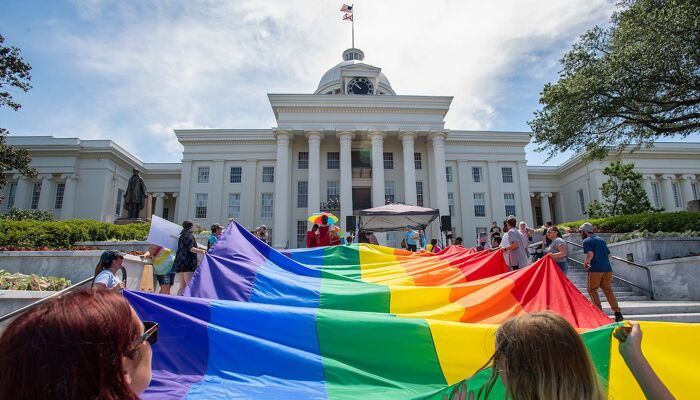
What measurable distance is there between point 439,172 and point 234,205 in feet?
64.9

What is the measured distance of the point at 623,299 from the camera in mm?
11281

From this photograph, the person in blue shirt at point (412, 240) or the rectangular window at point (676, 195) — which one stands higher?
the rectangular window at point (676, 195)

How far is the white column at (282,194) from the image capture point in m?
33.5

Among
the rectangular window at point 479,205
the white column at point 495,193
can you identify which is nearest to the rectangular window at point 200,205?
the rectangular window at point 479,205

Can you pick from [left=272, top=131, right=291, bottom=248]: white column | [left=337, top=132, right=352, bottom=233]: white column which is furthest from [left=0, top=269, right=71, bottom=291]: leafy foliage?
[left=337, top=132, right=352, bottom=233]: white column

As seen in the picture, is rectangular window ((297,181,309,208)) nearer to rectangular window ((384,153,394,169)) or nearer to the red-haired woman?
rectangular window ((384,153,394,169))

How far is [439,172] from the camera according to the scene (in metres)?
35.8

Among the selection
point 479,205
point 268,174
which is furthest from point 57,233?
point 479,205

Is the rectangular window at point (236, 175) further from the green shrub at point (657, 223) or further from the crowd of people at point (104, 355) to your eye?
the crowd of people at point (104, 355)

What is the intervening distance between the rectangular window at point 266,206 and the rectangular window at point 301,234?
3402 millimetres

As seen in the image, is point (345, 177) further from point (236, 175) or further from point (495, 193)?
point (495, 193)

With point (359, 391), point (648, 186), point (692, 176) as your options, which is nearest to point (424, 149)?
point (648, 186)

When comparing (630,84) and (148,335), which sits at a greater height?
(630,84)

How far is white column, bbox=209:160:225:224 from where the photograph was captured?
38.4 metres
